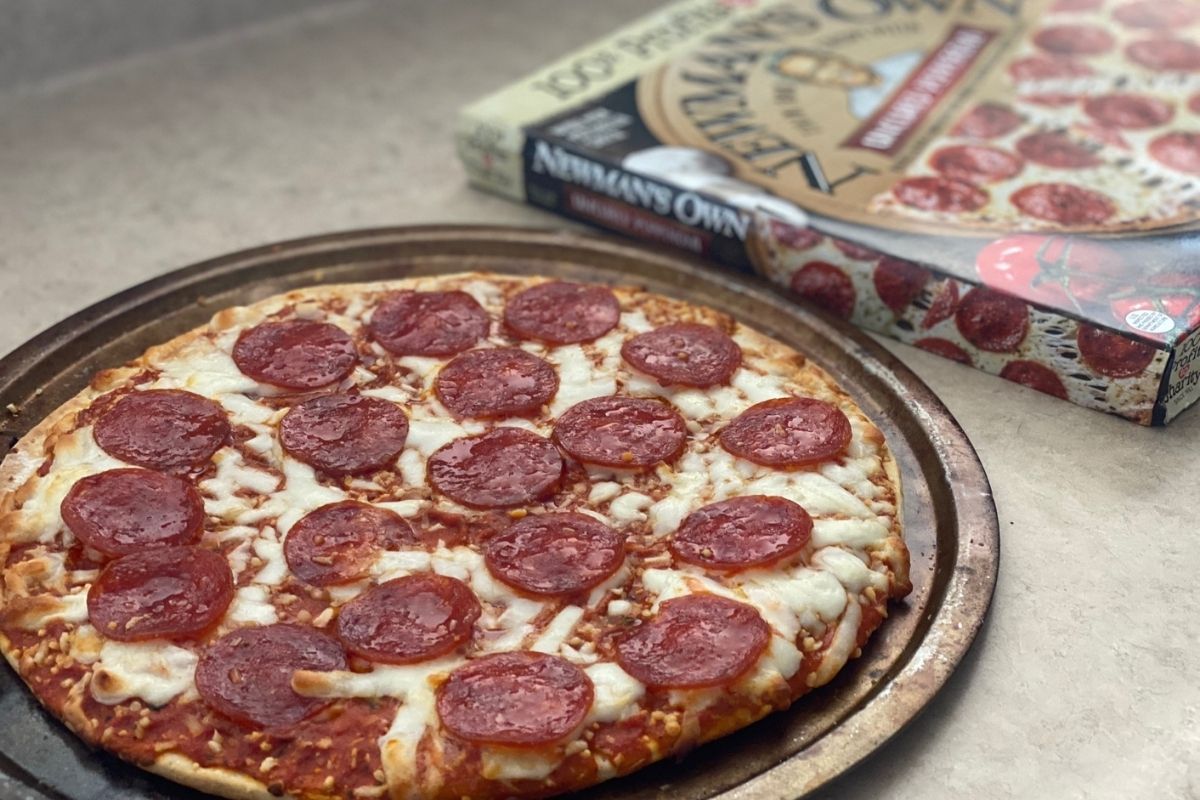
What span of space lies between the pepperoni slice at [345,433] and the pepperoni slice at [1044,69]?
92.5 inches

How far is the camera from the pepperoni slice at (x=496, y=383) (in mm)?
Answer: 2748

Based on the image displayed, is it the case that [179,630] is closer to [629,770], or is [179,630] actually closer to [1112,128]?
[629,770]

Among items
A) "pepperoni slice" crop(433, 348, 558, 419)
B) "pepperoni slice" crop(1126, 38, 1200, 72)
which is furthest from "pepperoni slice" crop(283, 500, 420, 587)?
"pepperoni slice" crop(1126, 38, 1200, 72)

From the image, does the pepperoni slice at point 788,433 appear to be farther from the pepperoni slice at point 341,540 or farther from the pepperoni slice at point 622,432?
the pepperoni slice at point 341,540

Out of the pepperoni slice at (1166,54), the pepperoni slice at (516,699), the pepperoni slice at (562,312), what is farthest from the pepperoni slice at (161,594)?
the pepperoni slice at (1166,54)

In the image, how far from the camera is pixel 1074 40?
13.8 ft

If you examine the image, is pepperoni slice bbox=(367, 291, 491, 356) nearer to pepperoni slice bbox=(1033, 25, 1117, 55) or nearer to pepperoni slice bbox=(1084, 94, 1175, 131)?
pepperoni slice bbox=(1084, 94, 1175, 131)

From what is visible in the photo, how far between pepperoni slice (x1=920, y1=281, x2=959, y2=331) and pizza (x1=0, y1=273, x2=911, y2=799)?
44 cm

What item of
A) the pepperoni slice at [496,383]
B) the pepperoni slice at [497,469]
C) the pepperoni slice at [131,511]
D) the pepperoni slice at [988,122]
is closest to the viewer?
the pepperoni slice at [131,511]

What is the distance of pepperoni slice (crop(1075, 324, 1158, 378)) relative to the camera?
2912mm

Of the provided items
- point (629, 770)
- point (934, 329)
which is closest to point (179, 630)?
point (629, 770)

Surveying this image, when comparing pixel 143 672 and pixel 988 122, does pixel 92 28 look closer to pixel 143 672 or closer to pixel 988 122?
pixel 988 122

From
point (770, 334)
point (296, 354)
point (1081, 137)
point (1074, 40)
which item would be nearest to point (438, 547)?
point (296, 354)

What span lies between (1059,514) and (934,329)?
0.59 m
